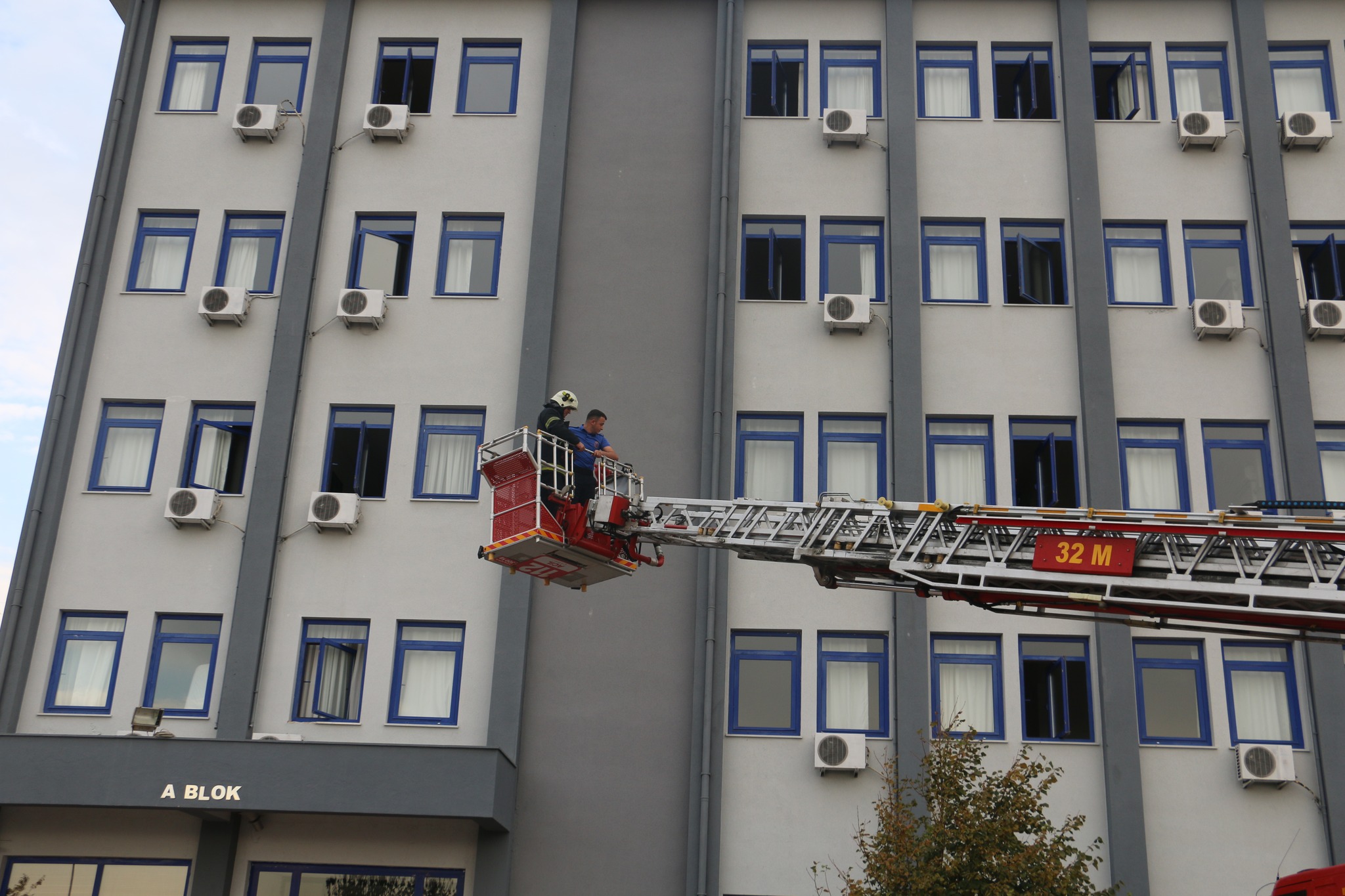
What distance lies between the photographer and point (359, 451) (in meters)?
23.8

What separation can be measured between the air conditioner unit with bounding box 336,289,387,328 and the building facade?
38 centimetres

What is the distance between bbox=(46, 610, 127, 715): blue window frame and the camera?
Answer: 2262cm

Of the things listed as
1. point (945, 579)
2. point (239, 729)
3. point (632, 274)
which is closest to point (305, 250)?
point (632, 274)

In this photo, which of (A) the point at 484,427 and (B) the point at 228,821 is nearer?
(B) the point at 228,821

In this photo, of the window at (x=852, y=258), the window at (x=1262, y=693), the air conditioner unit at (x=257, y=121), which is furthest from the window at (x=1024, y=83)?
the air conditioner unit at (x=257, y=121)

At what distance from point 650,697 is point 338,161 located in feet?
40.2

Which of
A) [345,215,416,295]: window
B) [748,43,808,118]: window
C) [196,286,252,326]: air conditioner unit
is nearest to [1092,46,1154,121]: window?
[748,43,808,118]: window

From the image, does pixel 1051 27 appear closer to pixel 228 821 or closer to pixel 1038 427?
pixel 1038 427

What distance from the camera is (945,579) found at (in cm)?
1331

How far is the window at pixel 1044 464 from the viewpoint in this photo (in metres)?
23.2

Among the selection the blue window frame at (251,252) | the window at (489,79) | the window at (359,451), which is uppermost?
the window at (489,79)

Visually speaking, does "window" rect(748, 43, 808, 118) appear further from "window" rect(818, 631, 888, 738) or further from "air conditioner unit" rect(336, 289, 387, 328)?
"window" rect(818, 631, 888, 738)

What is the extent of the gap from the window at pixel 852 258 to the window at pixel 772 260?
1.63 ft

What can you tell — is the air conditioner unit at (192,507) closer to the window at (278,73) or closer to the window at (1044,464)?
the window at (278,73)
